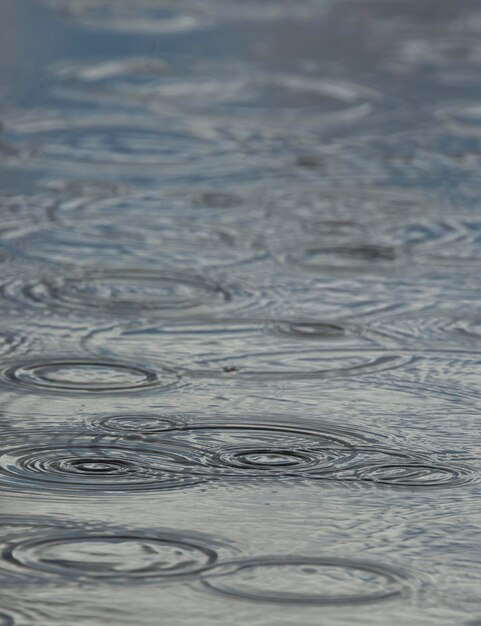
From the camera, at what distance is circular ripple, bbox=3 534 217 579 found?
1.48m

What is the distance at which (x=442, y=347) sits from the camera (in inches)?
91.8

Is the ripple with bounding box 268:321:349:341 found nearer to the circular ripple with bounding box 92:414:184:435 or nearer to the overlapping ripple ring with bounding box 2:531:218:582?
the circular ripple with bounding box 92:414:184:435

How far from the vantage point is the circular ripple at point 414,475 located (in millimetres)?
1771

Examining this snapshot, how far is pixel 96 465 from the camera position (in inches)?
70.9

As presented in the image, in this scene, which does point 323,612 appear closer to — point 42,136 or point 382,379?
point 382,379

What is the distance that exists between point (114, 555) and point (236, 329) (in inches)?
36.5

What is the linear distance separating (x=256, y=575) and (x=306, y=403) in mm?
586

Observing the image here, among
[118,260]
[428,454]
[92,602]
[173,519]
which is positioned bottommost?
[92,602]

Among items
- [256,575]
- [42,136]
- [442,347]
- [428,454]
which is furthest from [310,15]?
[256,575]

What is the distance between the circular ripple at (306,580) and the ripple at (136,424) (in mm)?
432

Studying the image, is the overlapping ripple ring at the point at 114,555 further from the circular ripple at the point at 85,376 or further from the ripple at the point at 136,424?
the circular ripple at the point at 85,376

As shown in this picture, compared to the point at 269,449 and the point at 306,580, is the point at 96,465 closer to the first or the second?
the point at 269,449

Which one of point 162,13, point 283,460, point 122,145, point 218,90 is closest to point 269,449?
point 283,460

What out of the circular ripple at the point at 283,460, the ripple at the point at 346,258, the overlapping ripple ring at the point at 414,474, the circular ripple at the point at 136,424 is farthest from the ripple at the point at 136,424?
the ripple at the point at 346,258
